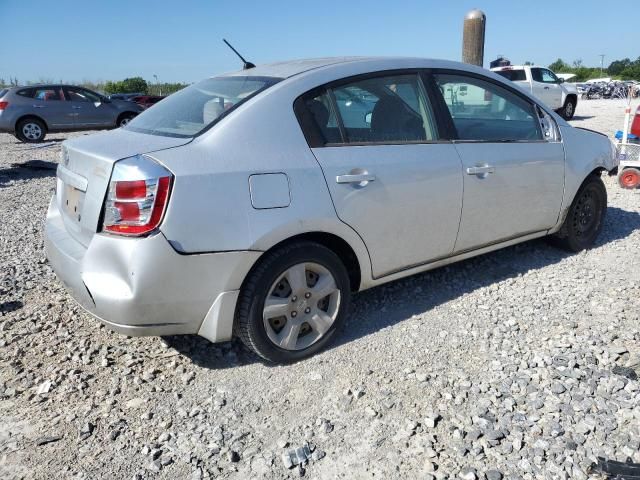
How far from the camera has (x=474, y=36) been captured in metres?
9.26

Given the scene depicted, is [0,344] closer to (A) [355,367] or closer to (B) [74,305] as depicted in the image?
(B) [74,305]

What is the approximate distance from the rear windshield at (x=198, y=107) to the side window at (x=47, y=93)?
1363cm

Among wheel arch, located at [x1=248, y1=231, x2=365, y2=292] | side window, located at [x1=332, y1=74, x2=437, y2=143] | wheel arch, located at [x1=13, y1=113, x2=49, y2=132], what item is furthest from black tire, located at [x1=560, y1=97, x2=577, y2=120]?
wheel arch, located at [x1=248, y1=231, x2=365, y2=292]

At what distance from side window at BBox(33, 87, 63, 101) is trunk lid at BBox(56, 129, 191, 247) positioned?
13.9 metres

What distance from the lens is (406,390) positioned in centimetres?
273

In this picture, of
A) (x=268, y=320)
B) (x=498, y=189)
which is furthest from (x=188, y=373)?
(x=498, y=189)

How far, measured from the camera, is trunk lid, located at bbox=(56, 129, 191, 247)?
8.44ft

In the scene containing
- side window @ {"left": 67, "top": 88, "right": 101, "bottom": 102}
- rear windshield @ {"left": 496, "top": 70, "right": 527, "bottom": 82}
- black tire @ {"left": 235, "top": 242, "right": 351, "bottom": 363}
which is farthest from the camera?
rear windshield @ {"left": 496, "top": 70, "right": 527, "bottom": 82}

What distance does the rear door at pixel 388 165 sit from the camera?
2967 mm

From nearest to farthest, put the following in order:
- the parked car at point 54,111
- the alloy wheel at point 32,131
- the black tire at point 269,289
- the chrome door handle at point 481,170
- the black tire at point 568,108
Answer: the black tire at point 269,289 → the chrome door handle at point 481,170 → the parked car at point 54,111 → the alloy wheel at point 32,131 → the black tire at point 568,108

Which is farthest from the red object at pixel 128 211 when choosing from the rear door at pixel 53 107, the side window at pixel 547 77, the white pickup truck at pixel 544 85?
the side window at pixel 547 77

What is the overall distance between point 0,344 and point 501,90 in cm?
378

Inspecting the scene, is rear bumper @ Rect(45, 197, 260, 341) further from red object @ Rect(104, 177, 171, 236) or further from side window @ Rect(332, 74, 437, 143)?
side window @ Rect(332, 74, 437, 143)

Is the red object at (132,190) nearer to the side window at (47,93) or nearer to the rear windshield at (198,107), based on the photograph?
the rear windshield at (198,107)
